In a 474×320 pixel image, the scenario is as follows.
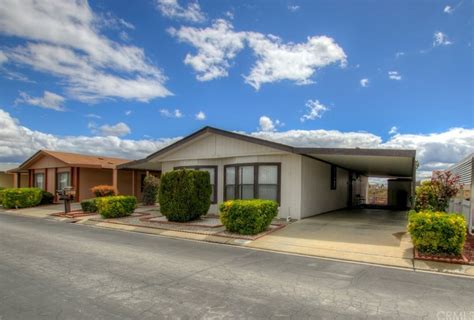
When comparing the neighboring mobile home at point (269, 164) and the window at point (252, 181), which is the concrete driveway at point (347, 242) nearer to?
the neighboring mobile home at point (269, 164)

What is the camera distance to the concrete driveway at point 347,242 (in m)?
7.69

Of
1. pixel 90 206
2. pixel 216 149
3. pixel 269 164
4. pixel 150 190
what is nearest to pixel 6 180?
pixel 150 190

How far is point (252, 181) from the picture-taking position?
551 inches

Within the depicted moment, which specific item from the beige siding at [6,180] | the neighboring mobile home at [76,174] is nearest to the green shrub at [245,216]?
the neighboring mobile home at [76,174]

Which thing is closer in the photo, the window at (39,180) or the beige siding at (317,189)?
the beige siding at (317,189)

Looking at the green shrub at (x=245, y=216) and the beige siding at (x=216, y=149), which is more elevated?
the beige siding at (x=216, y=149)

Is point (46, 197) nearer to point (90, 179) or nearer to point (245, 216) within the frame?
point (90, 179)

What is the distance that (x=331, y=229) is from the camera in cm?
1112

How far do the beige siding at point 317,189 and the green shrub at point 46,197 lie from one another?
18925 millimetres

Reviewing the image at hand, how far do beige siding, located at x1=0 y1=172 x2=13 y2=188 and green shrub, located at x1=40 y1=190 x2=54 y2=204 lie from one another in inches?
644

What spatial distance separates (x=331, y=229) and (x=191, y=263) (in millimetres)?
5889

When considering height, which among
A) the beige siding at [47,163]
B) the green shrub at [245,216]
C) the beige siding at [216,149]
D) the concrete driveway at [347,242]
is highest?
the beige siding at [216,149]

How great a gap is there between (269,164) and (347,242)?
525 centimetres

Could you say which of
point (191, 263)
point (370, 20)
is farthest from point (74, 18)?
point (370, 20)
